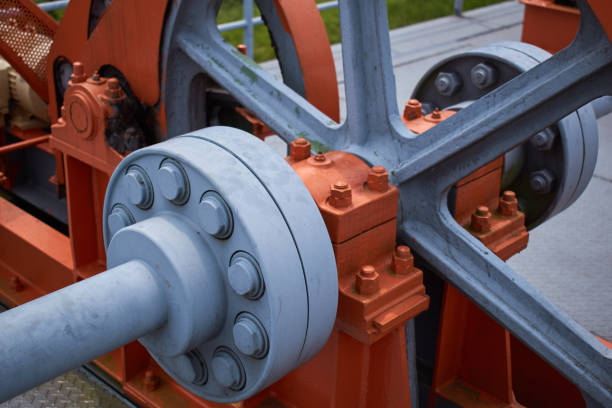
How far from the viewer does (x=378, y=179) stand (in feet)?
5.37

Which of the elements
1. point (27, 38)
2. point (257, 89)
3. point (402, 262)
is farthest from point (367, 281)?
point (27, 38)

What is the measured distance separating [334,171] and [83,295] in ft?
2.05

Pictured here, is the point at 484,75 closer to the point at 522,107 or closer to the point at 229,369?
the point at 522,107

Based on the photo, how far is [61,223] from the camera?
308 cm

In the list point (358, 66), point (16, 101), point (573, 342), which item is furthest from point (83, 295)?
point (16, 101)

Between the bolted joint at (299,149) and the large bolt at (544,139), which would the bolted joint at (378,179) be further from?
the large bolt at (544,139)

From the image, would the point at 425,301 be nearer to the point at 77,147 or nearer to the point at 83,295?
the point at 83,295

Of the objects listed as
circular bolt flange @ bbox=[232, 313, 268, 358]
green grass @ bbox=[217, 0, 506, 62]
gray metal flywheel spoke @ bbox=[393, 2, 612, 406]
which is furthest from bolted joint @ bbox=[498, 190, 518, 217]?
green grass @ bbox=[217, 0, 506, 62]

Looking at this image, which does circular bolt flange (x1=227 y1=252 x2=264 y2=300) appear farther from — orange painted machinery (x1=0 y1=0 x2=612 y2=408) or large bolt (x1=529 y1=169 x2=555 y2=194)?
large bolt (x1=529 y1=169 x2=555 y2=194)

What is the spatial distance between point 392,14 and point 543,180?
17.4 feet

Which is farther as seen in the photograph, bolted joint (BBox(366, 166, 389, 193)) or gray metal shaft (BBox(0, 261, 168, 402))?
bolted joint (BBox(366, 166, 389, 193))

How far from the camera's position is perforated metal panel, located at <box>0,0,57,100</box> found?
110 inches

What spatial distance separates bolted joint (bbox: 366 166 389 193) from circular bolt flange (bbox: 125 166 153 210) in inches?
18.4

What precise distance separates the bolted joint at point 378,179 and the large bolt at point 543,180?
0.79 meters
